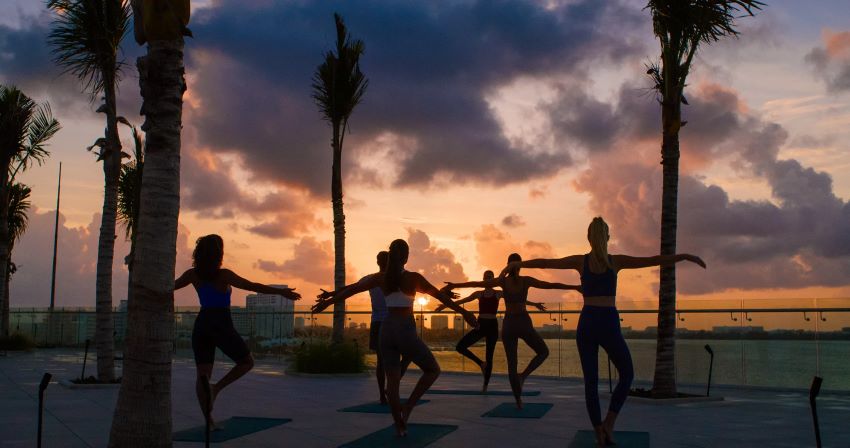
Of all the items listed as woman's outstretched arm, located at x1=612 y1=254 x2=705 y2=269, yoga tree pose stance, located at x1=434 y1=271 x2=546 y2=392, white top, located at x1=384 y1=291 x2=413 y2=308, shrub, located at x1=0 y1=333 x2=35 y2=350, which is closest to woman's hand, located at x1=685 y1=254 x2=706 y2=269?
woman's outstretched arm, located at x1=612 y1=254 x2=705 y2=269

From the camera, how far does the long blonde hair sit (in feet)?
23.4

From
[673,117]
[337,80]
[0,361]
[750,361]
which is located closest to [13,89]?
[0,361]

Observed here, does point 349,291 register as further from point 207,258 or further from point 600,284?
point 600,284

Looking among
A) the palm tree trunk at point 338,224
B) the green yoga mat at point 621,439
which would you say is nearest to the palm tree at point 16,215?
the palm tree trunk at point 338,224

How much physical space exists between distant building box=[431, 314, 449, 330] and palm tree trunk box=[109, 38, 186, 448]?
1287 cm

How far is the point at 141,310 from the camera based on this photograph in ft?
19.3

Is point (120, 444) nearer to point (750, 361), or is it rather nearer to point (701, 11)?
point (701, 11)

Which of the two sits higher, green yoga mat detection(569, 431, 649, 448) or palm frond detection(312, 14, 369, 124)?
palm frond detection(312, 14, 369, 124)

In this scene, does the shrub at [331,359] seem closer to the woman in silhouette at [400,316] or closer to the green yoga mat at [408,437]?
the green yoga mat at [408,437]

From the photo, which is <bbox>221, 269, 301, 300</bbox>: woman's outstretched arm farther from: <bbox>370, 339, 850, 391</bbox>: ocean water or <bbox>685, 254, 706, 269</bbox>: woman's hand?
<bbox>370, 339, 850, 391</bbox>: ocean water

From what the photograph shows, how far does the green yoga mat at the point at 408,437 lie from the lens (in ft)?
24.0

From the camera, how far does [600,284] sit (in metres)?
7.09

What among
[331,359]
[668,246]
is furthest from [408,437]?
[331,359]

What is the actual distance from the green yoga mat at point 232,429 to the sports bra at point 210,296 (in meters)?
1.22
